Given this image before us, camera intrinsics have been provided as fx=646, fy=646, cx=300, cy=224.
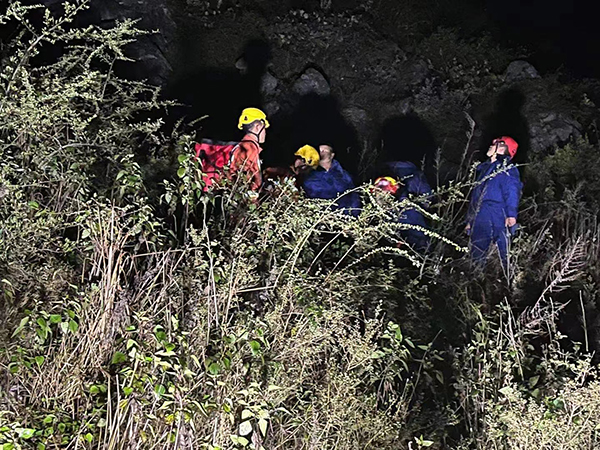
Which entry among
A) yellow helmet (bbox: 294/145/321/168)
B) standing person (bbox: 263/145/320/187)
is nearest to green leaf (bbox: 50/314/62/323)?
standing person (bbox: 263/145/320/187)

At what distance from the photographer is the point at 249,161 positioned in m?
4.80

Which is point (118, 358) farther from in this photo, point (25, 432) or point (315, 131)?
point (315, 131)

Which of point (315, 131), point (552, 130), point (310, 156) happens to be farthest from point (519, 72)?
point (310, 156)

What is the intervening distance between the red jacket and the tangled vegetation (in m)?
0.32

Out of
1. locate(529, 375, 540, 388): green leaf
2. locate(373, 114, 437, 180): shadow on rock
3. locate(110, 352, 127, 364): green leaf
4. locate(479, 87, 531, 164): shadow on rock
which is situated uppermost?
locate(110, 352, 127, 364): green leaf

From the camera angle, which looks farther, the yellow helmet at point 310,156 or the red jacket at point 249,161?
the yellow helmet at point 310,156

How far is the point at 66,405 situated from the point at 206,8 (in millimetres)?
11740

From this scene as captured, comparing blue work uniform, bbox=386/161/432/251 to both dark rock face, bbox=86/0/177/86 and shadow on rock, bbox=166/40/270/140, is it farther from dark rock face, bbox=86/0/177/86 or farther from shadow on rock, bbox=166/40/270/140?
dark rock face, bbox=86/0/177/86

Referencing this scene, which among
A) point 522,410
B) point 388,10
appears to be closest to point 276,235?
point 522,410

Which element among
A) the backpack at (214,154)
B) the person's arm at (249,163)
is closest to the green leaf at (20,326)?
the person's arm at (249,163)

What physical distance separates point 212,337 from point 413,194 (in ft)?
14.1

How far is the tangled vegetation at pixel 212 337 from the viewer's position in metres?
2.58

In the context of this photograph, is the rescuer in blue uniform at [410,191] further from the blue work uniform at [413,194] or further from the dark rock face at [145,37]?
the dark rock face at [145,37]

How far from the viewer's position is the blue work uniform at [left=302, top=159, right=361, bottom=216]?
6543 mm
